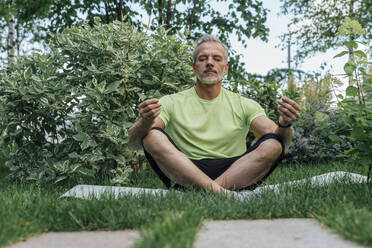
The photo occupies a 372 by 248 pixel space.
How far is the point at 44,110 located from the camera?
4469 mm

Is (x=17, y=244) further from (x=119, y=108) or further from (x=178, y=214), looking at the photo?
(x=119, y=108)

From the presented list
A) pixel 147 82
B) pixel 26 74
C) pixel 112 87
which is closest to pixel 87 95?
pixel 112 87

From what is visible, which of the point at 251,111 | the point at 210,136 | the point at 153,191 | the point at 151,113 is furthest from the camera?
the point at 251,111

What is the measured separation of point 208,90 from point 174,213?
1.74 metres

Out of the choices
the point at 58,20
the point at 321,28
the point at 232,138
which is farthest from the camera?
the point at 321,28

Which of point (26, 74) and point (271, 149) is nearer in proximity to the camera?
point (271, 149)

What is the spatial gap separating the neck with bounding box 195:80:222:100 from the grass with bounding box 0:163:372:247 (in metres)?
1.11

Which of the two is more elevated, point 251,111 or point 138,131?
point 251,111

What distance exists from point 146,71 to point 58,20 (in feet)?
13.7

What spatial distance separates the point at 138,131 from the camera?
3.37 m

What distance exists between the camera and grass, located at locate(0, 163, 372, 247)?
1886mm

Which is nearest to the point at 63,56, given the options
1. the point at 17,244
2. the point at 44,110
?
the point at 44,110

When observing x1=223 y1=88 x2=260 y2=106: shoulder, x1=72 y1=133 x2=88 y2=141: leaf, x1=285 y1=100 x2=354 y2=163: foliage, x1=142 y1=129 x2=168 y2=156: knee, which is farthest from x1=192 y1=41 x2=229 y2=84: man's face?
x1=285 y1=100 x2=354 y2=163: foliage

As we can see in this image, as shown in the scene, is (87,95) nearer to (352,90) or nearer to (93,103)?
(93,103)
